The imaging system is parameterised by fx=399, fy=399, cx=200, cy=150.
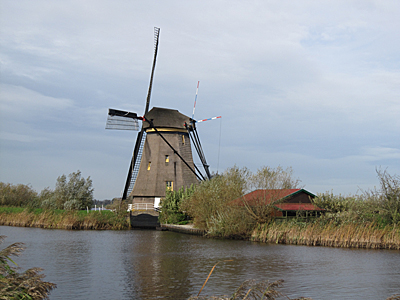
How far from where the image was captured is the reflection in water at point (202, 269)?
1034 centimetres

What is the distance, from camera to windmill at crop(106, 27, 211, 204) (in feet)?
121

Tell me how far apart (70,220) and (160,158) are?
9.82m

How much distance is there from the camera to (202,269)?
44.7 feet

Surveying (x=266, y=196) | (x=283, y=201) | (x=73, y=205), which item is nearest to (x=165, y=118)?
(x=73, y=205)

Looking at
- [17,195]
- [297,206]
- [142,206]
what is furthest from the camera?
[17,195]

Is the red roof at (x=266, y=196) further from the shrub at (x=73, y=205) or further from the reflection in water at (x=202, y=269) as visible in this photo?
the shrub at (x=73, y=205)

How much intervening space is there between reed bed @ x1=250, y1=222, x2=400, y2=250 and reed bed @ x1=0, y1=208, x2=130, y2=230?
1511cm

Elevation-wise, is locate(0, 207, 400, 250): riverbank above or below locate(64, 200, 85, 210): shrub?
below

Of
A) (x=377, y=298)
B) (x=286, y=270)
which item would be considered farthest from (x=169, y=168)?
(x=377, y=298)

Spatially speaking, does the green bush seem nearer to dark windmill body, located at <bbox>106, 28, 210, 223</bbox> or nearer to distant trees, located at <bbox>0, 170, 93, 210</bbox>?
dark windmill body, located at <bbox>106, 28, 210, 223</bbox>

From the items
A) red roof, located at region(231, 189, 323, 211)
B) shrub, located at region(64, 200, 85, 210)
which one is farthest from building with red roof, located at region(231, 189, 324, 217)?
shrub, located at region(64, 200, 85, 210)

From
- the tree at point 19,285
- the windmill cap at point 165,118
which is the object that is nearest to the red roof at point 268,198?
the windmill cap at point 165,118

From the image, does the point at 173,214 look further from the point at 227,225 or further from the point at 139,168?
the point at 227,225

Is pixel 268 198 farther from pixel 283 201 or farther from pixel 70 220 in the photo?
pixel 70 220
